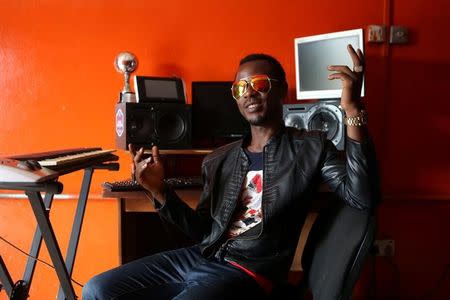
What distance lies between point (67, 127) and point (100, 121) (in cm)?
20

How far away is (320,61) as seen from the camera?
2.04 meters

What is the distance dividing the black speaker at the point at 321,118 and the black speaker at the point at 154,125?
0.54 m

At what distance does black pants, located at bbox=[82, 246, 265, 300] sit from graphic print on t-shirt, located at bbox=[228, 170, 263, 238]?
0.45 feet

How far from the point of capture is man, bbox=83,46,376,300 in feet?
3.85

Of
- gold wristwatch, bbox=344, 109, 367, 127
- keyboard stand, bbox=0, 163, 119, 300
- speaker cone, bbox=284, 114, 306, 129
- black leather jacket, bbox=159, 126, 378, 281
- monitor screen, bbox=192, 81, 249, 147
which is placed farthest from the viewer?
monitor screen, bbox=192, 81, 249, 147

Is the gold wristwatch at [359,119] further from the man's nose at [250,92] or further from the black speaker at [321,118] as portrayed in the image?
the black speaker at [321,118]

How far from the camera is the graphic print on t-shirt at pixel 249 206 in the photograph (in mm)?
1378

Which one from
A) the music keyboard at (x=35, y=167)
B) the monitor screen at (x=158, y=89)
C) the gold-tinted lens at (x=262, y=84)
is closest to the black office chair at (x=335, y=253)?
the gold-tinted lens at (x=262, y=84)

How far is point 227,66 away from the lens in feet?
7.67

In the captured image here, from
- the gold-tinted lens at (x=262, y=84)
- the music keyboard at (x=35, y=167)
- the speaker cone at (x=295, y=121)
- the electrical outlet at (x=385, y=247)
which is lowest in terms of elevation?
the electrical outlet at (x=385, y=247)

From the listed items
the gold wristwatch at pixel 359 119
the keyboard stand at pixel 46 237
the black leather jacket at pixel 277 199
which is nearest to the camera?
the keyboard stand at pixel 46 237

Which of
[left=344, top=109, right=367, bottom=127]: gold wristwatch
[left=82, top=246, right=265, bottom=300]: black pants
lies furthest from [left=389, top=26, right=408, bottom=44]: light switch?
[left=82, top=246, right=265, bottom=300]: black pants

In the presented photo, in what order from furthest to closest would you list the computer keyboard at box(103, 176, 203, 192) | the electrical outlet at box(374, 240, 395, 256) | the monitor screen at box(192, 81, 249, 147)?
1. the electrical outlet at box(374, 240, 395, 256)
2. the monitor screen at box(192, 81, 249, 147)
3. the computer keyboard at box(103, 176, 203, 192)

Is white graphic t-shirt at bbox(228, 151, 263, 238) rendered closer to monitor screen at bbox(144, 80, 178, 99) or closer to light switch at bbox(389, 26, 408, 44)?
monitor screen at bbox(144, 80, 178, 99)
